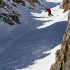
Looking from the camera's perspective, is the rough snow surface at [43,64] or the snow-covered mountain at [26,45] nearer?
the rough snow surface at [43,64]

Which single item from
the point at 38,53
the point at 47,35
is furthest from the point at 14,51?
the point at 47,35

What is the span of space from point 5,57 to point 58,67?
5.93m

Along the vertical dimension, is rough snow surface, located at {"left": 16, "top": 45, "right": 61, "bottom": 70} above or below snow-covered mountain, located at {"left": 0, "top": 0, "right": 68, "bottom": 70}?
below

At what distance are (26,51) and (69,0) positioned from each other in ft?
72.0

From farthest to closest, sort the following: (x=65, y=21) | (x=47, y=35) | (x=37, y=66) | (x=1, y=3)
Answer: (x=1, y=3), (x=65, y=21), (x=47, y=35), (x=37, y=66)

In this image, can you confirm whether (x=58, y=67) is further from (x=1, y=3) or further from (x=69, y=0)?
(x=69, y=0)

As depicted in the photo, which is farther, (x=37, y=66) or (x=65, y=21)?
(x=65, y=21)

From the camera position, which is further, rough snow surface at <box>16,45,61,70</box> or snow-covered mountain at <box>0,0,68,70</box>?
snow-covered mountain at <box>0,0,68,70</box>

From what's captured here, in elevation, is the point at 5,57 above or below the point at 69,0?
below

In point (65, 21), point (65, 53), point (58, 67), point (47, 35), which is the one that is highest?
point (65, 21)

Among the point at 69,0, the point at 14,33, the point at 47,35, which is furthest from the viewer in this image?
the point at 69,0

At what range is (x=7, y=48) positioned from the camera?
1359 centimetres

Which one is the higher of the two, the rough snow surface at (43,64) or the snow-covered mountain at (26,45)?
the snow-covered mountain at (26,45)

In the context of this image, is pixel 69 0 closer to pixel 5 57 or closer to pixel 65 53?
pixel 5 57
